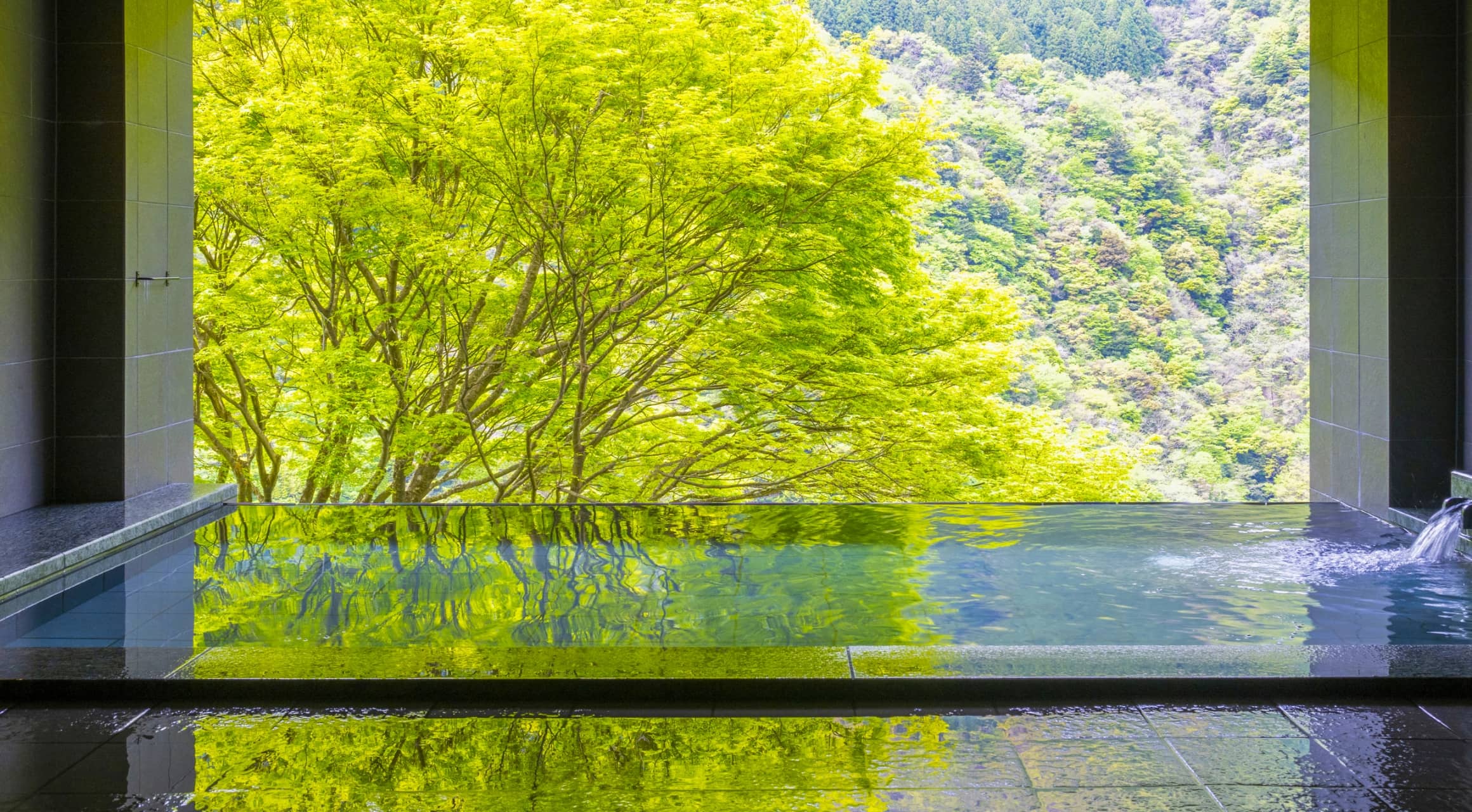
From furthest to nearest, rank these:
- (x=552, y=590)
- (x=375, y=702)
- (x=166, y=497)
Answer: (x=166, y=497) < (x=552, y=590) < (x=375, y=702)

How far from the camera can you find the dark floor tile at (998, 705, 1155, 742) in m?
2.86

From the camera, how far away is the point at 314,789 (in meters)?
2.52

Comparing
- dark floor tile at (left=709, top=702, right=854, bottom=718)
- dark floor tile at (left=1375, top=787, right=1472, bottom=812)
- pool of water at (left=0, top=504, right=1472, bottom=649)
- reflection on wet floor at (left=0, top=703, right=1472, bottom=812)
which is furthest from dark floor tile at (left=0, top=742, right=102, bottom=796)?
dark floor tile at (left=1375, top=787, right=1472, bottom=812)

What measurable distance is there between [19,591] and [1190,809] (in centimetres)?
362

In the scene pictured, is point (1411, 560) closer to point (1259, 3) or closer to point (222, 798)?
point (222, 798)

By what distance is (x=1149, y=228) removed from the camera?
17.5 meters

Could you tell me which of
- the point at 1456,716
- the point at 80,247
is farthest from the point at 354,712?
the point at 80,247

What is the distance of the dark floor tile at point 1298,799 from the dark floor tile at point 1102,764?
4.0 inches

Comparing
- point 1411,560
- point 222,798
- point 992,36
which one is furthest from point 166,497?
point 992,36

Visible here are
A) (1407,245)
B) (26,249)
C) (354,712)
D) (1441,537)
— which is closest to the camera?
(354,712)

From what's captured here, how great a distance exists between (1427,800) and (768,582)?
253 centimetres

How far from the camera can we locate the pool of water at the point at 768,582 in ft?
12.5

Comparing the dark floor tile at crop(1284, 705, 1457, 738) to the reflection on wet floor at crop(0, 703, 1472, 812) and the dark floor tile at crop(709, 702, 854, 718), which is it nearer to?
the reflection on wet floor at crop(0, 703, 1472, 812)

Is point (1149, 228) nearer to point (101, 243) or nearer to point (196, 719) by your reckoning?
point (101, 243)
